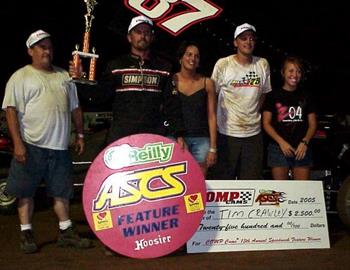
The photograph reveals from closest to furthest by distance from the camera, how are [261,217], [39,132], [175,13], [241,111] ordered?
[39,132]
[261,217]
[241,111]
[175,13]

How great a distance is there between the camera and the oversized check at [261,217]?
223 inches

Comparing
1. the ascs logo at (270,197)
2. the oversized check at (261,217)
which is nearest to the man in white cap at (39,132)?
the oversized check at (261,217)

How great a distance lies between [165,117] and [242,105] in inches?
32.1

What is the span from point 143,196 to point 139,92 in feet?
2.99

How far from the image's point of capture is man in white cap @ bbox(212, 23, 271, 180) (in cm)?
608

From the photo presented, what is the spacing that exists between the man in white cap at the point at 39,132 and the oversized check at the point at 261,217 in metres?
1.17

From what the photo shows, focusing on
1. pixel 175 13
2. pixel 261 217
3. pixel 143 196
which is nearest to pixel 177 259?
pixel 143 196

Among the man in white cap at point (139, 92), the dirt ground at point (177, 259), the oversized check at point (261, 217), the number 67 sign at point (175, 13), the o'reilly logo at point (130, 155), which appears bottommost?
the dirt ground at point (177, 259)

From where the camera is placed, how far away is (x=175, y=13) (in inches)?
280

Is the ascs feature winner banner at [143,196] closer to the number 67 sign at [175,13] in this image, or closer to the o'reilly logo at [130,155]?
the o'reilly logo at [130,155]

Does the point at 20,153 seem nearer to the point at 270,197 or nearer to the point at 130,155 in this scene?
the point at 130,155

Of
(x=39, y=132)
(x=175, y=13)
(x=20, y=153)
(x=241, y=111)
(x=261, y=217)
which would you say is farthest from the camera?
(x=175, y=13)

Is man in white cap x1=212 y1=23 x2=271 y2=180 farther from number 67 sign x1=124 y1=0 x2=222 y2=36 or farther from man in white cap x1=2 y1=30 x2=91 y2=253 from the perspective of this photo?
man in white cap x1=2 y1=30 x2=91 y2=253

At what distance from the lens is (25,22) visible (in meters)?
19.5
